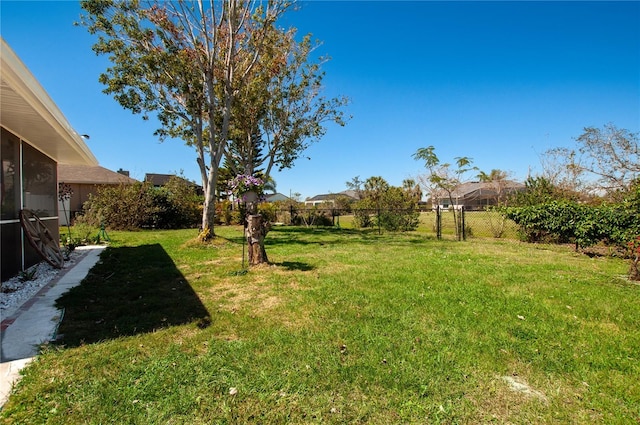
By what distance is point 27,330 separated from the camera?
10.5 feet

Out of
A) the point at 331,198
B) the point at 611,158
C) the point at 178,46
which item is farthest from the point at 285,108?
the point at 331,198

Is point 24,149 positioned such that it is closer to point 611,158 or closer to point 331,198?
point 611,158

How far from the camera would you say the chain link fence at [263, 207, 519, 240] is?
12133mm

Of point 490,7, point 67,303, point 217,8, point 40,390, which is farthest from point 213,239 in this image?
point 490,7

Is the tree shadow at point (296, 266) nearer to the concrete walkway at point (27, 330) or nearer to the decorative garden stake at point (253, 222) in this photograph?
the decorative garden stake at point (253, 222)

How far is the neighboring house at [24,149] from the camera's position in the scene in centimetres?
360

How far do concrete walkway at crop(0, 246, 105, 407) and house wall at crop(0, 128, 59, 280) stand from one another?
0.98 m

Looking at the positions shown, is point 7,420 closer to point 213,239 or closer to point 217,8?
point 213,239

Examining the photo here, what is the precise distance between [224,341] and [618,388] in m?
3.13

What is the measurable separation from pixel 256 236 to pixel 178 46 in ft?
24.7

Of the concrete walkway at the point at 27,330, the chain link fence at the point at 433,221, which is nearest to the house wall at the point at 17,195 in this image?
the concrete walkway at the point at 27,330

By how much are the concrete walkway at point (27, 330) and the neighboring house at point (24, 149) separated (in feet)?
4.25

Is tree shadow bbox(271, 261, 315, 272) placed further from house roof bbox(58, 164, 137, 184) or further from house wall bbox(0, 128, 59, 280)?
house roof bbox(58, 164, 137, 184)

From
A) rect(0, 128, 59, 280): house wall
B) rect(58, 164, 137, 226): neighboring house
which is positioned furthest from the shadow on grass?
rect(58, 164, 137, 226): neighboring house
